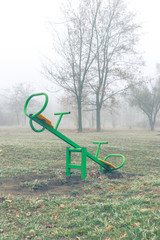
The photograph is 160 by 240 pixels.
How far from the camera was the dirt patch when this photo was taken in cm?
449

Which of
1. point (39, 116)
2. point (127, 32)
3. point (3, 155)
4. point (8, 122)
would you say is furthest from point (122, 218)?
point (8, 122)

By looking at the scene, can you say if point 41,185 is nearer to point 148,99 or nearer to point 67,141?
point 67,141

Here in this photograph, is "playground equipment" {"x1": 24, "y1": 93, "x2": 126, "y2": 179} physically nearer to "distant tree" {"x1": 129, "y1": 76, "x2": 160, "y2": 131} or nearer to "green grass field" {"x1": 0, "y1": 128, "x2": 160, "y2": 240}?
"green grass field" {"x1": 0, "y1": 128, "x2": 160, "y2": 240}

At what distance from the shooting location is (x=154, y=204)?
135 inches

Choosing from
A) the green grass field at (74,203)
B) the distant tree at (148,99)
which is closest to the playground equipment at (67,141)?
the green grass field at (74,203)

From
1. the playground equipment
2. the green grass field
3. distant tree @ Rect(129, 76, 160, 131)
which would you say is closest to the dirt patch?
the green grass field

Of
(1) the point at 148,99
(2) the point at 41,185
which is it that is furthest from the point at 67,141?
(1) the point at 148,99

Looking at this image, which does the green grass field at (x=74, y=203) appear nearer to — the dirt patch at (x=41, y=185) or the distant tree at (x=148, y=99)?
the dirt patch at (x=41, y=185)

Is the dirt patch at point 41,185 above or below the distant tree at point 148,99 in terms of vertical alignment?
below

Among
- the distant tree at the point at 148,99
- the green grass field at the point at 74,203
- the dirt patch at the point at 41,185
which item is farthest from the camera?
the distant tree at the point at 148,99

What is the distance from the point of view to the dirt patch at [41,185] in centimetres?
449

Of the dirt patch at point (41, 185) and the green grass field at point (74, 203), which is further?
the dirt patch at point (41, 185)

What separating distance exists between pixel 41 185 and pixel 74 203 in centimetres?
127

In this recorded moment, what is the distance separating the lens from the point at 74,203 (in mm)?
3805
